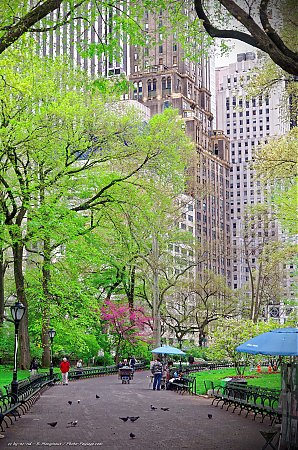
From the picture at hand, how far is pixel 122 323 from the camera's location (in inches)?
2216

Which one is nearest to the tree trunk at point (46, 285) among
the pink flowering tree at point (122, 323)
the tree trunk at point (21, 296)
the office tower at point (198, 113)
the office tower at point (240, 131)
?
the tree trunk at point (21, 296)

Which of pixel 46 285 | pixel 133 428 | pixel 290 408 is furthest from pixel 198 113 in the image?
pixel 290 408

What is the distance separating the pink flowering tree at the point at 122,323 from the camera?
2183 inches

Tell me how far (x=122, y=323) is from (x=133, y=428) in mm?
40577

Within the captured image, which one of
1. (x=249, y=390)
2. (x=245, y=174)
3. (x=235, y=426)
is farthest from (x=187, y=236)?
(x=245, y=174)

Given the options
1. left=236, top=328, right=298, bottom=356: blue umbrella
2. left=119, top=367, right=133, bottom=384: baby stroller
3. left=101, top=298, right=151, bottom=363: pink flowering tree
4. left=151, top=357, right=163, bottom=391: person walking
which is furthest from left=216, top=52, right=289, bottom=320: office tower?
left=236, top=328, right=298, bottom=356: blue umbrella

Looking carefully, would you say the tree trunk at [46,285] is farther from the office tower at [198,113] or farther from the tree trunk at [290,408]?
the office tower at [198,113]

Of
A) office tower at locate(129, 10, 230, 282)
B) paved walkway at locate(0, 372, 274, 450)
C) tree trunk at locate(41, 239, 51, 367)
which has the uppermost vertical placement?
office tower at locate(129, 10, 230, 282)

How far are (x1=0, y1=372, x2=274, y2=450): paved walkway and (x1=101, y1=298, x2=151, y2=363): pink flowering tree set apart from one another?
31148 millimetres

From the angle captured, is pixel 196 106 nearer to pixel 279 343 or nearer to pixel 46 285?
pixel 46 285

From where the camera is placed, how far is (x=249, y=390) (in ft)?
70.5

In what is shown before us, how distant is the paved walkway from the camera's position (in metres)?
13.1

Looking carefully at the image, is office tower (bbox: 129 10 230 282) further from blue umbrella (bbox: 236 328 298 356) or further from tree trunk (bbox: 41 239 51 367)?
blue umbrella (bbox: 236 328 298 356)

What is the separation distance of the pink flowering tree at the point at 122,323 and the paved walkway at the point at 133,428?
1226 inches
